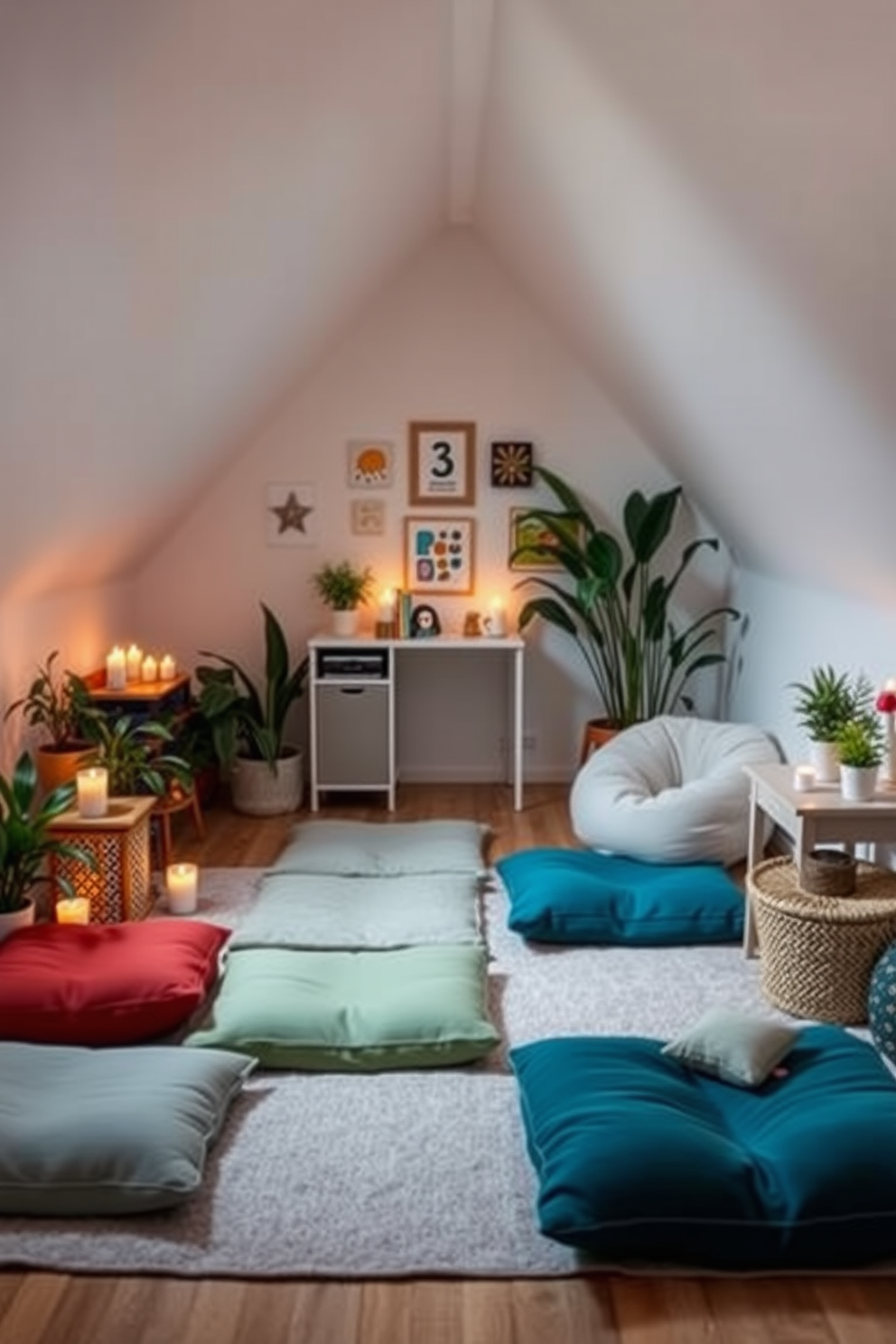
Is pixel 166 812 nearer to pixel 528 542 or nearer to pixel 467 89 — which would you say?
pixel 528 542

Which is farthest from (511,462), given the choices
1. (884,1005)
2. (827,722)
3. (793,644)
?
(884,1005)

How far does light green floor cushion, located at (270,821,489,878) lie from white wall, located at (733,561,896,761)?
4.18 ft

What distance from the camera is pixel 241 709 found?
4676 millimetres

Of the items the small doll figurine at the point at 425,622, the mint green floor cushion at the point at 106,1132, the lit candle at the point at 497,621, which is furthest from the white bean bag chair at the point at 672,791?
the mint green floor cushion at the point at 106,1132

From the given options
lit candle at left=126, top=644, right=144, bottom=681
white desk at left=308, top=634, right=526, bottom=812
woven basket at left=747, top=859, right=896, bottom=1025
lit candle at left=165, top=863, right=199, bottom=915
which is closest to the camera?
woven basket at left=747, top=859, right=896, bottom=1025

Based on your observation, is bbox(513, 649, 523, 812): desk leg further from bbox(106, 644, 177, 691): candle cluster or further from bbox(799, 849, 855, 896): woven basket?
bbox(799, 849, 855, 896): woven basket

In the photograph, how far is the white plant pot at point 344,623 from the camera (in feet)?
15.9

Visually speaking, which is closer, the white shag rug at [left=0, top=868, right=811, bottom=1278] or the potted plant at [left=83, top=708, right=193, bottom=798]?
the white shag rug at [left=0, top=868, right=811, bottom=1278]

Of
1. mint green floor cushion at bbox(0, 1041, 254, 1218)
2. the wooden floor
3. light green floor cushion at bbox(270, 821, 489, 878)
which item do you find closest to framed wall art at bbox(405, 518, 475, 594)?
light green floor cushion at bbox(270, 821, 489, 878)

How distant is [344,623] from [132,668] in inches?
38.9

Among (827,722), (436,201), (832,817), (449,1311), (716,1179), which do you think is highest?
(436,201)

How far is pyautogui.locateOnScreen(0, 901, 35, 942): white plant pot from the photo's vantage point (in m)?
2.96

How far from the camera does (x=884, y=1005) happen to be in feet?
8.13

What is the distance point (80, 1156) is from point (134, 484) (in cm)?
244
